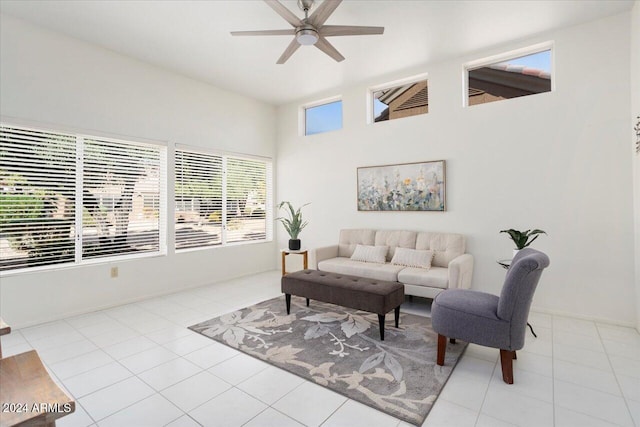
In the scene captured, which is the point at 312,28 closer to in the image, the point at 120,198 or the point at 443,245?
the point at 443,245

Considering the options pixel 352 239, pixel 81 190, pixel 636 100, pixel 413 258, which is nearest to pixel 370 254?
pixel 352 239

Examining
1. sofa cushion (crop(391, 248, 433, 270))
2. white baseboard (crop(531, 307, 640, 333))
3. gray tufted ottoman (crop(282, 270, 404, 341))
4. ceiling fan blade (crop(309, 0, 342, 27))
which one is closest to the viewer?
ceiling fan blade (crop(309, 0, 342, 27))

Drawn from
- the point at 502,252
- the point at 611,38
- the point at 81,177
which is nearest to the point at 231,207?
the point at 81,177

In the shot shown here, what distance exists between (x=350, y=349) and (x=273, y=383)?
792 mm

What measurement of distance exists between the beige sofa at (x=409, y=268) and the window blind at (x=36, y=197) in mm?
3080

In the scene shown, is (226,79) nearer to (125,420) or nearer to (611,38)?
(125,420)

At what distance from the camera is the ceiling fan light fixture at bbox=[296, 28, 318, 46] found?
2.83 metres

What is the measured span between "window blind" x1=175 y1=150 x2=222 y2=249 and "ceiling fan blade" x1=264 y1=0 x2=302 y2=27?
2.88 meters

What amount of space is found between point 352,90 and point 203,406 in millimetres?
4749

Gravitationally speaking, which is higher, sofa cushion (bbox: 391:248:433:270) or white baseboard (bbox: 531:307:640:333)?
sofa cushion (bbox: 391:248:433:270)

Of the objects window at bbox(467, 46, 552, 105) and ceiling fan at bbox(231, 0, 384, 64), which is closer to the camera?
ceiling fan at bbox(231, 0, 384, 64)

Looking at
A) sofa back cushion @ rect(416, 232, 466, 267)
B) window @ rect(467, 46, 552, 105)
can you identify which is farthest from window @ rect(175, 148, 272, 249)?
window @ rect(467, 46, 552, 105)

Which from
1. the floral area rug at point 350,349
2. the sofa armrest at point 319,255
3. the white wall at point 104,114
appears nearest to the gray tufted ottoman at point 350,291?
the floral area rug at point 350,349

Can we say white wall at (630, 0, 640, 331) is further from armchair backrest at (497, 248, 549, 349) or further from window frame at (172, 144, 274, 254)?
window frame at (172, 144, 274, 254)
